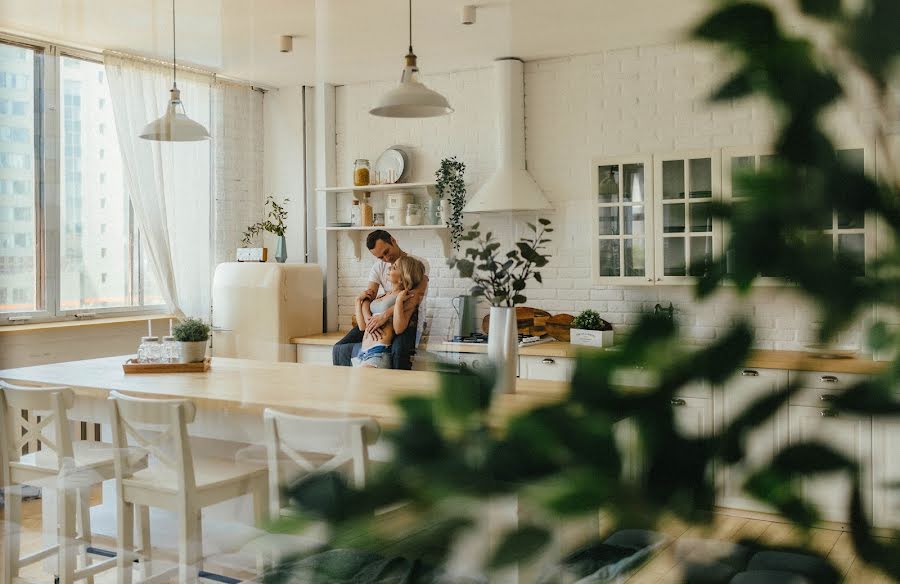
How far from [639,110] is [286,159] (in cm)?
73

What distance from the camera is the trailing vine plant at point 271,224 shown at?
1078 millimetres

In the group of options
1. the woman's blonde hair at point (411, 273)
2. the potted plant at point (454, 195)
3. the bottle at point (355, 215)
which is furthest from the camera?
the bottle at point (355, 215)

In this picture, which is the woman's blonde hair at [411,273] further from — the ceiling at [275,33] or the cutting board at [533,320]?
the cutting board at [533,320]

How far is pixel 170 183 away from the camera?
120 centimetres

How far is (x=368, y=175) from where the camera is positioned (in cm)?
103

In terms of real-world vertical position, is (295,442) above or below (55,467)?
above

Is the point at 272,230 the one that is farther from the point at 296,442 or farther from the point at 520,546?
the point at 520,546

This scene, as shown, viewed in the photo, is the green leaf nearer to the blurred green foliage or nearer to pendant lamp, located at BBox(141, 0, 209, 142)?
the blurred green foliage

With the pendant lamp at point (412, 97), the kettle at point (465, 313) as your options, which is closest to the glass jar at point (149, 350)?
the pendant lamp at point (412, 97)

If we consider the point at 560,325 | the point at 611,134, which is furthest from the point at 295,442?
the point at 560,325

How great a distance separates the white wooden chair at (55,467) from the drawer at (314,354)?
1.62ft

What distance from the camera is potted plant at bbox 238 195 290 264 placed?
1.08m

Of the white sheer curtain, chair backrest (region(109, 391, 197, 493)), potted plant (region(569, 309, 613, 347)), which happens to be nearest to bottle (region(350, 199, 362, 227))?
the white sheer curtain

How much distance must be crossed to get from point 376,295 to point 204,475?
52 centimetres
